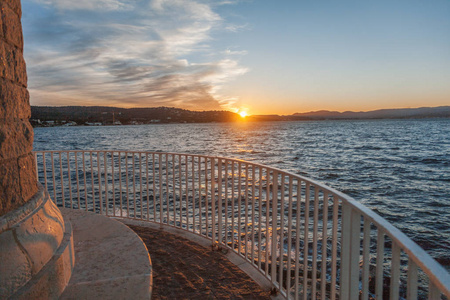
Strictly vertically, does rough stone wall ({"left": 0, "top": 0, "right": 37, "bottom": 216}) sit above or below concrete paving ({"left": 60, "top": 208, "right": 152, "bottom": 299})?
above

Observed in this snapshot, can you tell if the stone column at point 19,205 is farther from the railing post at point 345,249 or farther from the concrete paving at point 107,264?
the railing post at point 345,249

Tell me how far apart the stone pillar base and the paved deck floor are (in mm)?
936

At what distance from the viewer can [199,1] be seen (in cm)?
725

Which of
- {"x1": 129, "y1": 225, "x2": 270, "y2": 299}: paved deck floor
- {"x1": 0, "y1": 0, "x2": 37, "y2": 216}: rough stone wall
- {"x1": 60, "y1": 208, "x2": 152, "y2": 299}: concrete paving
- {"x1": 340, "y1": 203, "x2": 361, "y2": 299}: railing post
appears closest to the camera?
{"x1": 340, "y1": 203, "x2": 361, "y2": 299}: railing post

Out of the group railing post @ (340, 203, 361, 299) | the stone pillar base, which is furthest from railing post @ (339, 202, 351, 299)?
the stone pillar base

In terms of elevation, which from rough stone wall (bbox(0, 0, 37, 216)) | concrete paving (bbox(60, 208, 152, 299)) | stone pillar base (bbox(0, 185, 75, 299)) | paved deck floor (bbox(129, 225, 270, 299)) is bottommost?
paved deck floor (bbox(129, 225, 270, 299))

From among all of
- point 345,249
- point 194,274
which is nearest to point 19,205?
point 194,274

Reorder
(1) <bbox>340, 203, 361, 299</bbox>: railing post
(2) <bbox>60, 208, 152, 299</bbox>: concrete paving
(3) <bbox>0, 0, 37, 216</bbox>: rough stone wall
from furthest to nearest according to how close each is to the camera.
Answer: (2) <bbox>60, 208, 152, 299</bbox>: concrete paving
(3) <bbox>0, 0, 37, 216</bbox>: rough stone wall
(1) <bbox>340, 203, 361, 299</bbox>: railing post

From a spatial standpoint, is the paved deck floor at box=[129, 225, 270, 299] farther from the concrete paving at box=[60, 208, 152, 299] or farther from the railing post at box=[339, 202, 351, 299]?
the railing post at box=[339, 202, 351, 299]

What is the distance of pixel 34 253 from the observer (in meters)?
1.71

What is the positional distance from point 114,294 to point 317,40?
1345 cm

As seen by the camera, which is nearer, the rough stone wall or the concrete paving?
the rough stone wall

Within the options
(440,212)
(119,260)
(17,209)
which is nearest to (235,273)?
(119,260)

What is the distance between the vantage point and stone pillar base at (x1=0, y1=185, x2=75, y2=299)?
1557 mm
